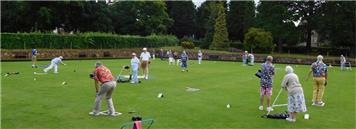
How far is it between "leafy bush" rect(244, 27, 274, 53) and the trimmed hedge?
15.6 metres

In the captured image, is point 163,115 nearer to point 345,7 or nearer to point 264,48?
point 264,48

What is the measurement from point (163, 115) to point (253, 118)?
301 centimetres

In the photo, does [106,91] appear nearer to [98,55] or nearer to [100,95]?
[100,95]

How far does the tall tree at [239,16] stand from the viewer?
85625 mm

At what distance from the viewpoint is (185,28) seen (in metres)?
103

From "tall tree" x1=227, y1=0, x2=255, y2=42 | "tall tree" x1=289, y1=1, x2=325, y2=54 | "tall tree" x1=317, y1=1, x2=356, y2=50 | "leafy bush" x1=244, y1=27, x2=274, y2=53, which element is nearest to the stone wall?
"leafy bush" x1=244, y1=27, x2=274, y2=53

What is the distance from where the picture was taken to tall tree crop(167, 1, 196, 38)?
334 ft

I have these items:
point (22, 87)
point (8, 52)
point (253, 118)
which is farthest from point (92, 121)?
point (8, 52)

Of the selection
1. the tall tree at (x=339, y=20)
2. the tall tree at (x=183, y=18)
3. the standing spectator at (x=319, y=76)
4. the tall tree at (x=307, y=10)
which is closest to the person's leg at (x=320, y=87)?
the standing spectator at (x=319, y=76)

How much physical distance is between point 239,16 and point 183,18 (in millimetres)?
18482

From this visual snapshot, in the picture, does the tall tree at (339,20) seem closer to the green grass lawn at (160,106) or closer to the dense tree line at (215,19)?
the dense tree line at (215,19)

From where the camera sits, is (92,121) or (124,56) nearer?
(92,121)

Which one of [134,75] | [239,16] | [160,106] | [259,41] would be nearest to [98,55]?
[259,41]

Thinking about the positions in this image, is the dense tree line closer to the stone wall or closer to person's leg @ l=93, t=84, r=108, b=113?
the stone wall
